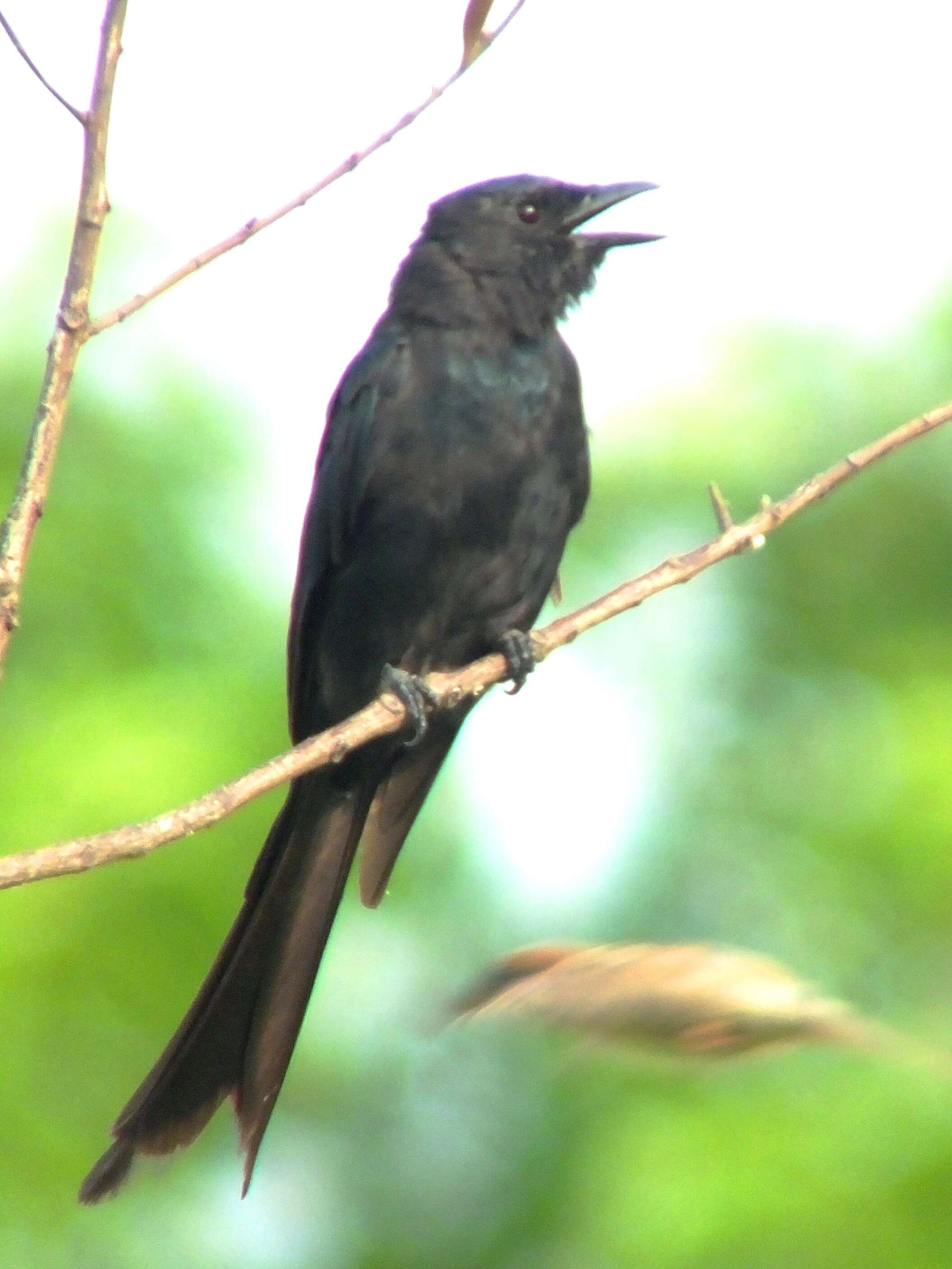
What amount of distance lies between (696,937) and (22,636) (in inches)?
132

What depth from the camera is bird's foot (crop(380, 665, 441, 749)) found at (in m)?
3.59

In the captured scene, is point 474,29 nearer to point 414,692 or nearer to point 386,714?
point 386,714

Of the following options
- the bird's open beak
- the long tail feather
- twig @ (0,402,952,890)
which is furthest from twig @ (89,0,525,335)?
the bird's open beak

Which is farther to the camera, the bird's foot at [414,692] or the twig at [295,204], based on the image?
the bird's foot at [414,692]

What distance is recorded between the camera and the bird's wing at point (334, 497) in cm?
404

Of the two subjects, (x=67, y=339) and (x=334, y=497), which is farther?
(x=334, y=497)

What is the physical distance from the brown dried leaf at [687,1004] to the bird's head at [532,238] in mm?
3045

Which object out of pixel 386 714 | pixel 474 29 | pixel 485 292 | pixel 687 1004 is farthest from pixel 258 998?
pixel 687 1004

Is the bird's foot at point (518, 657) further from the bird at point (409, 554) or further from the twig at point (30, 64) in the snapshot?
the twig at point (30, 64)

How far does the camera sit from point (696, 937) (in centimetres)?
745

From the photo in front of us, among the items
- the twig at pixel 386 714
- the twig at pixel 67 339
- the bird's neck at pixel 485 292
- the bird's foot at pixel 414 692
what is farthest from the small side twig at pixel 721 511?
the bird's neck at pixel 485 292

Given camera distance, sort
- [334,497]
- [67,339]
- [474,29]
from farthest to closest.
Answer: [334,497]
[474,29]
[67,339]

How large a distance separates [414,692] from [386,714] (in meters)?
0.70

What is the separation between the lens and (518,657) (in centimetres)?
385
